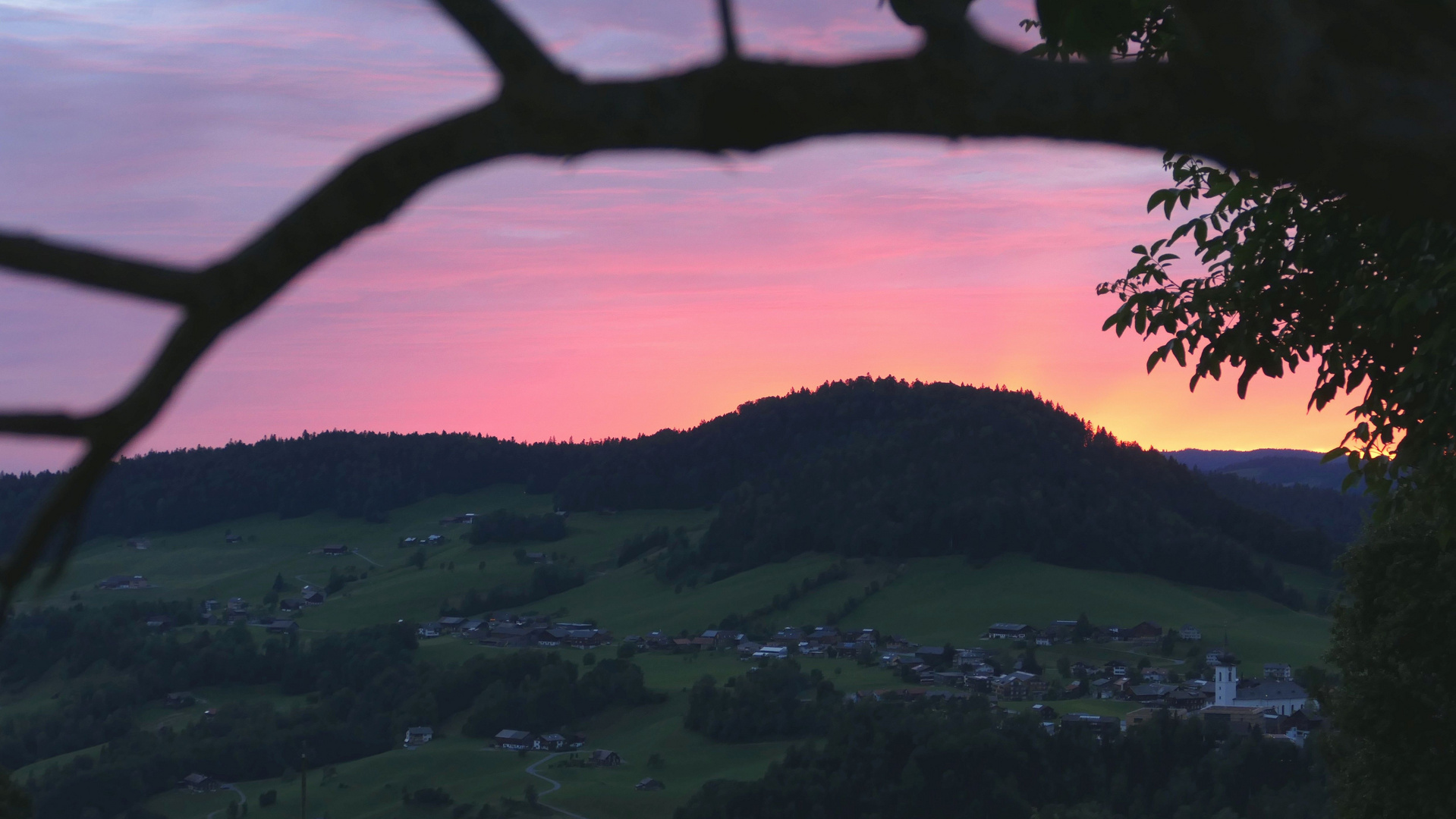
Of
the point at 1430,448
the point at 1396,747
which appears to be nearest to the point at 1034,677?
the point at 1396,747

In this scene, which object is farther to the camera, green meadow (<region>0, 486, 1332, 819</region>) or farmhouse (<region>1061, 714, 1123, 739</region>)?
green meadow (<region>0, 486, 1332, 819</region>)

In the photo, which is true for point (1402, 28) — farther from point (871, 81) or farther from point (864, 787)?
point (864, 787)

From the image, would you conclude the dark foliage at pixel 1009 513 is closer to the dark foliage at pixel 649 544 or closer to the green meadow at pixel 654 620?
the green meadow at pixel 654 620

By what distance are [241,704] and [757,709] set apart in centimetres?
5940

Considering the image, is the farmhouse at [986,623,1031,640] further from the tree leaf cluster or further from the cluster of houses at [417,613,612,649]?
the tree leaf cluster

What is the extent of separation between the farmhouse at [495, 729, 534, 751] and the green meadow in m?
1.84

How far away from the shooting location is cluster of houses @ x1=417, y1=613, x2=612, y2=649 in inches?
5979

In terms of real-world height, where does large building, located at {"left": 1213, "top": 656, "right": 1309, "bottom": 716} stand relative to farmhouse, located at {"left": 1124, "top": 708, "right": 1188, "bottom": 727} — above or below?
below

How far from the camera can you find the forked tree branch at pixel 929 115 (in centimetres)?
225

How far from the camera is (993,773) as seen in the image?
81.4m

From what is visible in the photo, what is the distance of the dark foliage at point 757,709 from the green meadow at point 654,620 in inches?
81.7

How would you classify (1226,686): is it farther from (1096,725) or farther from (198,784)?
(198,784)

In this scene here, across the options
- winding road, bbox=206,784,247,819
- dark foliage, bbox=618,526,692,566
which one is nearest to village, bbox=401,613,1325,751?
winding road, bbox=206,784,247,819

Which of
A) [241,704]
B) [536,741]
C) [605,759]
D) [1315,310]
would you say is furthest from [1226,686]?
[1315,310]
